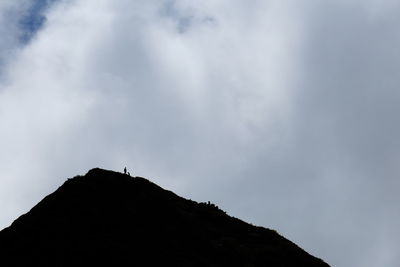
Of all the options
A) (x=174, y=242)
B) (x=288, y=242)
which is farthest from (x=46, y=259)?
(x=288, y=242)

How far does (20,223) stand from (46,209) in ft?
6.19

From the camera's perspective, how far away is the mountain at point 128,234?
23516 mm

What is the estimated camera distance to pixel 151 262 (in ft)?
76.8

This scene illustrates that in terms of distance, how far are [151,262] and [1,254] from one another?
27.4 ft

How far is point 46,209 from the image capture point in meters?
26.8

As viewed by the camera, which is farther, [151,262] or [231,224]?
[231,224]

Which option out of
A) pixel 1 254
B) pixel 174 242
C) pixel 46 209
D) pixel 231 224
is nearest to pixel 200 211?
pixel 231 224

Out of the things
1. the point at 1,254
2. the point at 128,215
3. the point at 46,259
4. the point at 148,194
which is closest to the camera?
the point at 46,259

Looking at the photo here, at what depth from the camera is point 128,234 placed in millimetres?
25078

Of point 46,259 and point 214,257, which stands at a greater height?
point 214,257

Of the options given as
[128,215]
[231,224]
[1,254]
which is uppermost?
[231,224]

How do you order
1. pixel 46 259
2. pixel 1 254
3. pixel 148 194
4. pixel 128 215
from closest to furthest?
pixel 46 259, pixel 1 254, pixel 128 215, pixel 148 194

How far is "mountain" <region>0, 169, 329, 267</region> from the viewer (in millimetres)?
23516

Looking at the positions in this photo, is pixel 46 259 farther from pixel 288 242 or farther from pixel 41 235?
pixel 288 242
